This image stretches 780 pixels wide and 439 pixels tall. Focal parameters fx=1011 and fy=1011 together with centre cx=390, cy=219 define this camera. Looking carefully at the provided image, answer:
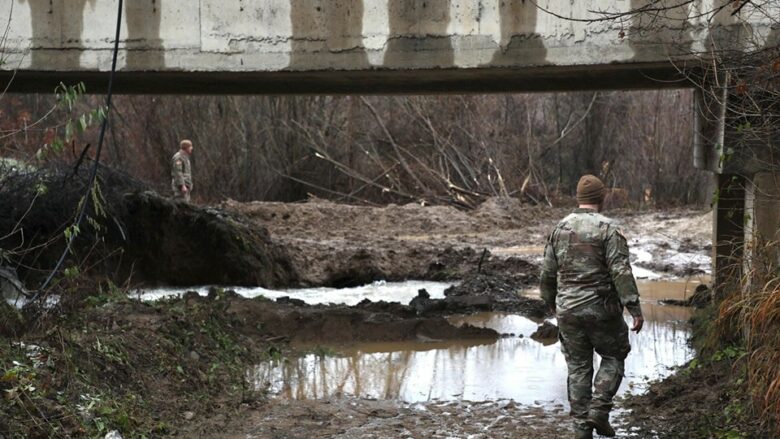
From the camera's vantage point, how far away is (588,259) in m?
6.77

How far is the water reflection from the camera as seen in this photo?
8.81m

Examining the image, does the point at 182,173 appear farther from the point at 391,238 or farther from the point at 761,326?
the point at 761,326

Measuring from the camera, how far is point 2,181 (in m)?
12.4

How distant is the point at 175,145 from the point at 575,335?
86.8 feet

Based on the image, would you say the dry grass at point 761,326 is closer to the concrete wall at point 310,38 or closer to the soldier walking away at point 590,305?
the soldier walking away at point 590,305

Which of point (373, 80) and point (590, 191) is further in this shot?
point (373, 80)

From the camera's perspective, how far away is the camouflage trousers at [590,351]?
22.1ft

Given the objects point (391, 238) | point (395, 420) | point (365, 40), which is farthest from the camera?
point (391, 238)

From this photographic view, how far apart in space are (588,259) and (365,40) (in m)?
4.17

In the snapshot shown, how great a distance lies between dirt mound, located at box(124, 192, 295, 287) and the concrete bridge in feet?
18.8

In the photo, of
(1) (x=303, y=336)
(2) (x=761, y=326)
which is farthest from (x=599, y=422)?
(1) (x=303, y=336)

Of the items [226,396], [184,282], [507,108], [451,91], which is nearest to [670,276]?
[451,91]

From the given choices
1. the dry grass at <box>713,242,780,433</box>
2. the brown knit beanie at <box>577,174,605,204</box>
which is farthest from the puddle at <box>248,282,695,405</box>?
the brown knit beanie at <box>577,174,605,204</box>

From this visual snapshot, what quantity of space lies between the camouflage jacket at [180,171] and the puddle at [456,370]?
35.2ft
